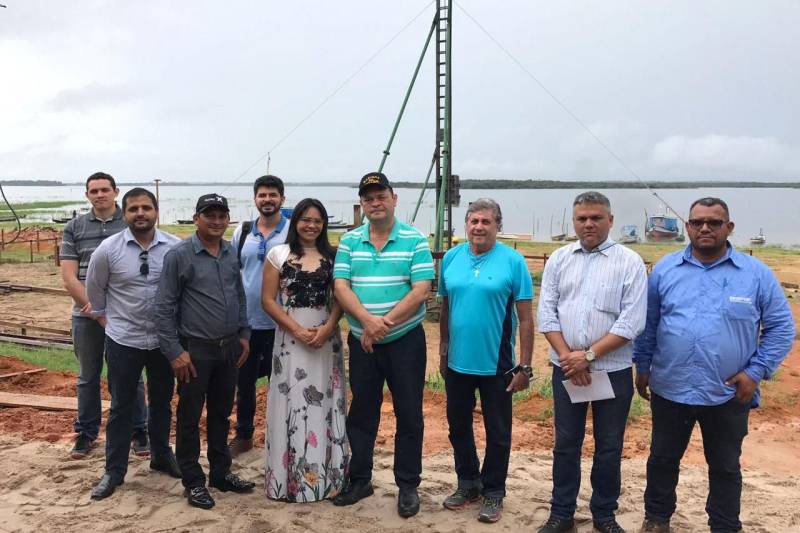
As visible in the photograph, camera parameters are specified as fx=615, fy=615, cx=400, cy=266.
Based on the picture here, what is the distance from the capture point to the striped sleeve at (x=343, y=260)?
3.63m

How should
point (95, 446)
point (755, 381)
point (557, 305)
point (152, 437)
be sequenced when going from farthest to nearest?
1. point (95, 446)
2. point (152, 437)
3. point (557, 305)
4. point (755, 381)

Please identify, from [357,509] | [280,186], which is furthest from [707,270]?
[280,186]

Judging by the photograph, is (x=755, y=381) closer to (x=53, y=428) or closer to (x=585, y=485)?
(x=585, y=485)

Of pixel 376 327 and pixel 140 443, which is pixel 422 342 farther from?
pixel 140 443

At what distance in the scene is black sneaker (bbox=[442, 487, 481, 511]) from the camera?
3.79 m

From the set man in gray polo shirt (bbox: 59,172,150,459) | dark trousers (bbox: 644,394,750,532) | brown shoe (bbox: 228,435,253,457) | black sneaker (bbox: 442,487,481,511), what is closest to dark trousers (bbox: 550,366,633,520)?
dark trousers (bbox: 644,394,750,532)

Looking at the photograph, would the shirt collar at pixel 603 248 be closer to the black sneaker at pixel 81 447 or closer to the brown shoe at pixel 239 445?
the brown shoe at pixel 239 445

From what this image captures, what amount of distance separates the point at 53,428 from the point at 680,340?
4833mm

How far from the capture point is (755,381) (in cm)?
313

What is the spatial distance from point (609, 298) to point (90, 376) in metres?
3.61

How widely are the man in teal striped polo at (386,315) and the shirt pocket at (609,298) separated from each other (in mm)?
956

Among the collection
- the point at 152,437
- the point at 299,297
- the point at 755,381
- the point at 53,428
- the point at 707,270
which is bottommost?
the point at 53,428

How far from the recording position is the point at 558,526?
11.3 feet

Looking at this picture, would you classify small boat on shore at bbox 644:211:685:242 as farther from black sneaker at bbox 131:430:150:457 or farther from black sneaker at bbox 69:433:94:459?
black sneaker at bbox 69:433:94:459
